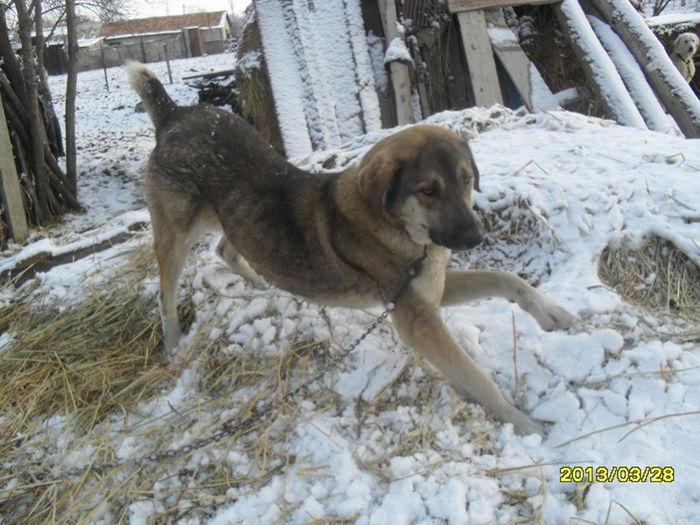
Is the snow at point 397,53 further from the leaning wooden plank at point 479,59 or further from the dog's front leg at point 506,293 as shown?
the dog's front leg at point 506,293

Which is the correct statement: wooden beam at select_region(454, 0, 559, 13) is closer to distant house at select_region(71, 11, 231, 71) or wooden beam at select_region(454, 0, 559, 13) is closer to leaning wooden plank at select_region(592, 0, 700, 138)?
leaning wooden plank at select_region(592, 0, 700, 138)

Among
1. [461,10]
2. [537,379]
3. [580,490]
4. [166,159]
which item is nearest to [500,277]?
[537,379]

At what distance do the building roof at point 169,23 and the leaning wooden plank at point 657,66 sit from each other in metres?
49.2

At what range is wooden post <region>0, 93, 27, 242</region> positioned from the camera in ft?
20.3

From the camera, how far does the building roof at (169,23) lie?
48.7 m

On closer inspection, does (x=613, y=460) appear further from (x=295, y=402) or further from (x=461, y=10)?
(x=461, y=10)

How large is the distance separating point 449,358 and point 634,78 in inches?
200

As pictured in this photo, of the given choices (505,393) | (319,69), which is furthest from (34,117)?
(505,393)

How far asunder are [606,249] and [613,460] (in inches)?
65.9

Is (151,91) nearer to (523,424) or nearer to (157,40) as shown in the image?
(523,424)

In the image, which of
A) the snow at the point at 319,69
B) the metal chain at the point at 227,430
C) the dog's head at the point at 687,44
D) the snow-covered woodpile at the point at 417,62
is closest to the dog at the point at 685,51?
the dog's head at the point at 687,44

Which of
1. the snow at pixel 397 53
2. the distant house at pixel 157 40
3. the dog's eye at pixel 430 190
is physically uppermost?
the distant house at pixel 157 40

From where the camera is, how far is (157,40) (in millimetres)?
41250
